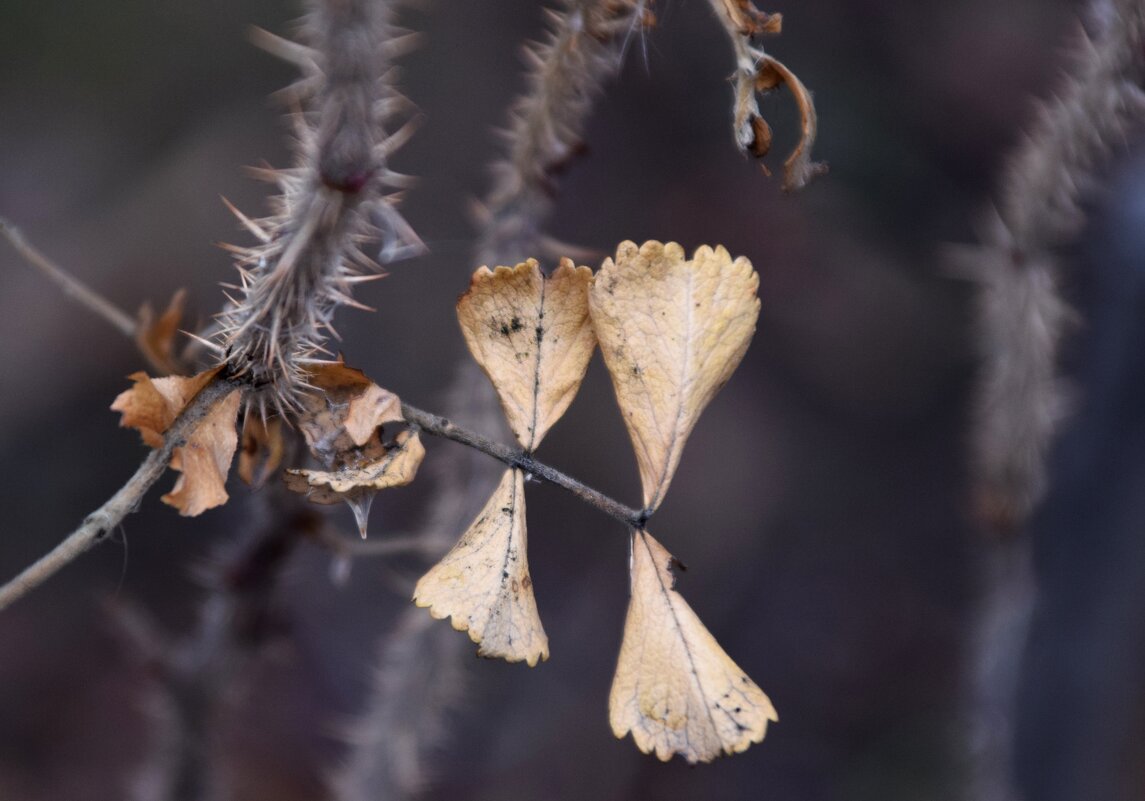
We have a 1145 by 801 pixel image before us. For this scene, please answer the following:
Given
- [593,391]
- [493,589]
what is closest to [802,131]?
[493,589]

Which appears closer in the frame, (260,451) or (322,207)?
(322,207)

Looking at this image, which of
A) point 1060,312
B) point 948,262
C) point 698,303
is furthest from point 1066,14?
point 698,303

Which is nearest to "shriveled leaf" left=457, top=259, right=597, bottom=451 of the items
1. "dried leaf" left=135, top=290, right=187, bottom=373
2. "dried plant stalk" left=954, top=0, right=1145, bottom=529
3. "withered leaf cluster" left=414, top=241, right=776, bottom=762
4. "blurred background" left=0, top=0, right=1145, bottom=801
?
"withered leaf cluster" left=414, top=241, right=776, bottom=762

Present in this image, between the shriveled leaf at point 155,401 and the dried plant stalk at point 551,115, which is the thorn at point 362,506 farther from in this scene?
the dried plant stalk at point 551,115

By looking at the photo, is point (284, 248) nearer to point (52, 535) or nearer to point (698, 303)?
point (698, 303)

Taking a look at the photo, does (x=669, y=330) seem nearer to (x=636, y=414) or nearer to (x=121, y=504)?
(x=636, y=414)

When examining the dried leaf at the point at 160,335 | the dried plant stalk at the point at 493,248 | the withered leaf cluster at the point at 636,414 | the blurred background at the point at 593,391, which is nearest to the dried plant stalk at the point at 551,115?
the dried plant stalk at the point at 493,248
